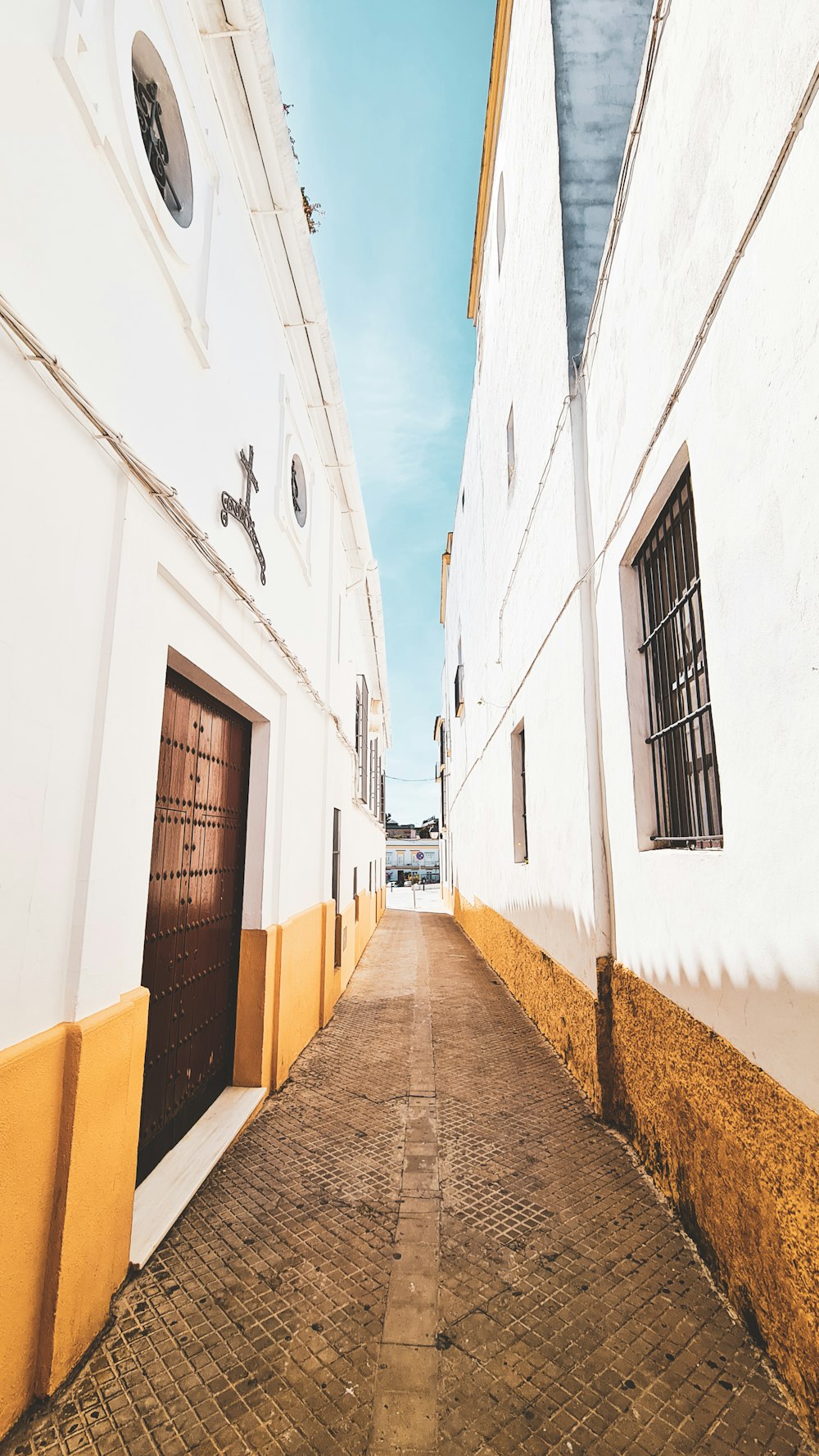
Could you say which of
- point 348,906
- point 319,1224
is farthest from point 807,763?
point 348,906

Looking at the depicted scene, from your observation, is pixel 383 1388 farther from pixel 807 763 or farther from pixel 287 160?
pixel 287 160

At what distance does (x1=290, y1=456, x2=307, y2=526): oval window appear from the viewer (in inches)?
222

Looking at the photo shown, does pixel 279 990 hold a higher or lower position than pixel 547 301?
lower

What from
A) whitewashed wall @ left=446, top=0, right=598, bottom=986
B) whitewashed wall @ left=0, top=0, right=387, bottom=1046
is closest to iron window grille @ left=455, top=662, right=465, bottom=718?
whitewashed wall @ left=446, top=0, right=598, bottom=986

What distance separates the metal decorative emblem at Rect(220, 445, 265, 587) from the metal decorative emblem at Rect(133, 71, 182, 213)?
1244 mm

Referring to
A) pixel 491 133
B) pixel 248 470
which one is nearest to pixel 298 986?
pixel 248 470

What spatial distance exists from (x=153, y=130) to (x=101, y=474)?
76.6 inches

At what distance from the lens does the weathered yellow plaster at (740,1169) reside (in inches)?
70.4

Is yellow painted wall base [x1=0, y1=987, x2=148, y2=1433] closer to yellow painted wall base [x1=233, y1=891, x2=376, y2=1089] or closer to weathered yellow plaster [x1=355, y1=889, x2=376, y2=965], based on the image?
yellow painted wall base [x1=233, y1=891, x2=376, y2=1089]

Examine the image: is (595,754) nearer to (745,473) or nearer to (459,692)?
(745,473)

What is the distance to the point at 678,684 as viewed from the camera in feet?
10.4

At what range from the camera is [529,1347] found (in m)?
2.02

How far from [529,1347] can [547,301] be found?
6.43 meters

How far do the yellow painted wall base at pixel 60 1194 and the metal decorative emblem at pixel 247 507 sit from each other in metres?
2.57
